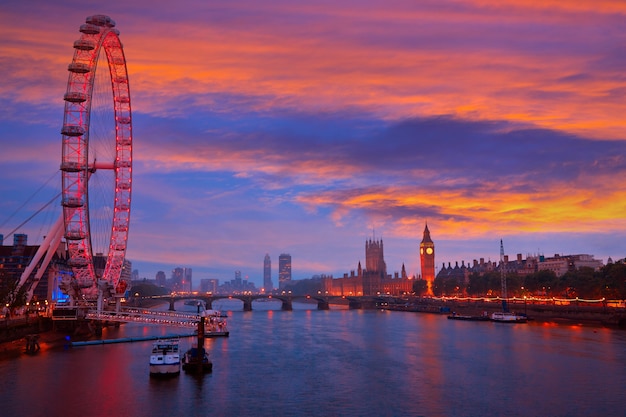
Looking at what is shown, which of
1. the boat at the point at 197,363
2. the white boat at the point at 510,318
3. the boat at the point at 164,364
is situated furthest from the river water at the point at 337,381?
the white boat at the point at 510,318

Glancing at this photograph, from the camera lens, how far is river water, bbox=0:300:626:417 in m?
45.5

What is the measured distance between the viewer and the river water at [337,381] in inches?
1791

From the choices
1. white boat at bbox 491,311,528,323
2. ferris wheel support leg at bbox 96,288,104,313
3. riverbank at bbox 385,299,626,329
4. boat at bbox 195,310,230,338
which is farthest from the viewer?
white boat at bbox 491,311,528,323

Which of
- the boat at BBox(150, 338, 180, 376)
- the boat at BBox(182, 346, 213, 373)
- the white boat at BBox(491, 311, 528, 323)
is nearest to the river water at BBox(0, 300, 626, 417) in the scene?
the boat at BBox(150, 338, 180, 376)

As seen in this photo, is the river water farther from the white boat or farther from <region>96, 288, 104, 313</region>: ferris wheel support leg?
the white boat

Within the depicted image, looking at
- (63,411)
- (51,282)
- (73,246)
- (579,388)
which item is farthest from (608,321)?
(51,282)

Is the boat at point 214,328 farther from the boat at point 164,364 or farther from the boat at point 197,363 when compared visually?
the boat at point 164,364

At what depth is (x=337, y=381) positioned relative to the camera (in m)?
57.1

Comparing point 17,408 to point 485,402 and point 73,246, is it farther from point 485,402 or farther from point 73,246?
point 73,246

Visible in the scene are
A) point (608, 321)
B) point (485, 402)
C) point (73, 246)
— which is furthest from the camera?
point (608, 321)

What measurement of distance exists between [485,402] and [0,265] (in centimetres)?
16988

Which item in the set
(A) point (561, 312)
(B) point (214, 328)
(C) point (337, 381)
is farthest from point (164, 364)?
(A) point (561, 312)

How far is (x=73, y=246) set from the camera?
285 feet

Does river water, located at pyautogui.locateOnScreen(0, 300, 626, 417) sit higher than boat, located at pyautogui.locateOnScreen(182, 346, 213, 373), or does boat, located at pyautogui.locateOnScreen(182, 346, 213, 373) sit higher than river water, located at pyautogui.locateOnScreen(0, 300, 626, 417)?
boat, located at pyautogui.locateOnScreen(182, 346, 213, 373)
